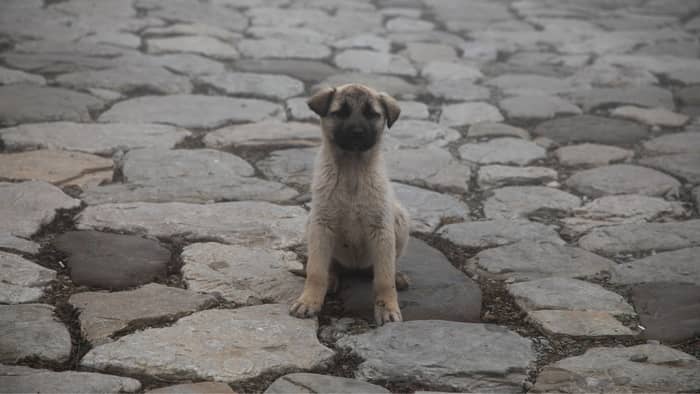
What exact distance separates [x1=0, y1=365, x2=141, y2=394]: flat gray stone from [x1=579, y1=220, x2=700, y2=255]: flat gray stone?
10.1 feet

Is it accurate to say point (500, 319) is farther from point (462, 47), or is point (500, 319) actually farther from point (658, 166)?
point (462, 47)

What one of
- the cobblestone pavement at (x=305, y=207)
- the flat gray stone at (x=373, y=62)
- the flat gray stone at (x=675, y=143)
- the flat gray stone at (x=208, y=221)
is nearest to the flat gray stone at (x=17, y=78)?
the cobblestone pavement at (x=305, y=207)

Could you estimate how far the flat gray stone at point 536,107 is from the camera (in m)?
7.94

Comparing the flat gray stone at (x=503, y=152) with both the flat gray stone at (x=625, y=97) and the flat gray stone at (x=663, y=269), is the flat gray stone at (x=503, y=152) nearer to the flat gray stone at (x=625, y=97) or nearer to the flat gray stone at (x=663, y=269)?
the flat gray stone at (x=625, y=97)

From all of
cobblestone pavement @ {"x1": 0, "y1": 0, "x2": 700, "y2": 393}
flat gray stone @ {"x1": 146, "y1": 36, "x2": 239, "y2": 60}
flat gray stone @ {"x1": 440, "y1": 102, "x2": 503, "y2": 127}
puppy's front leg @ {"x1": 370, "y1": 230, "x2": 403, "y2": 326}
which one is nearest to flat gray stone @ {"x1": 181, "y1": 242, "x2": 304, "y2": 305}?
cobblestone pavement @ {"x1": 0, "y1": 0, "x2": 700, "y2": 393}

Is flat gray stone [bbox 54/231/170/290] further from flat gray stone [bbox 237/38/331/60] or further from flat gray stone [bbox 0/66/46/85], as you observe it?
flat gray stone [bbox 237/38/331/60]

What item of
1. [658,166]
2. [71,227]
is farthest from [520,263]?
[71,227]

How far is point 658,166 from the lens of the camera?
6664 millimetres

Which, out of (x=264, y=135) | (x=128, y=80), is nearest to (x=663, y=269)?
(x=264, y=135)

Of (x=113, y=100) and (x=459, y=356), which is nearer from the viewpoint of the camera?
(x=459, y=356)

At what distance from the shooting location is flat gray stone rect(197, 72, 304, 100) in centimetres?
824

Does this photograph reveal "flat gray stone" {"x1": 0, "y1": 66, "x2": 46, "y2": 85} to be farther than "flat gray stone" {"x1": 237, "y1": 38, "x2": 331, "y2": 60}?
No

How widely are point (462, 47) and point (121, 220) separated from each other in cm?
631

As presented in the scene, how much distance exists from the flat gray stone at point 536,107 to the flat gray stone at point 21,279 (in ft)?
15.7
